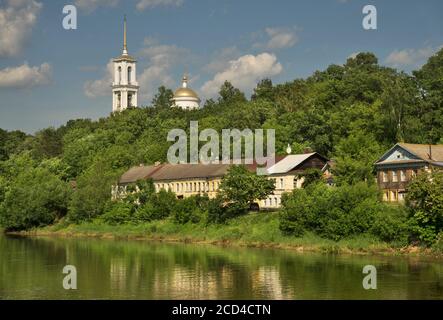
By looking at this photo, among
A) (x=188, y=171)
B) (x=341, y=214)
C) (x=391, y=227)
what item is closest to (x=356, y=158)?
(x=341, y=214)

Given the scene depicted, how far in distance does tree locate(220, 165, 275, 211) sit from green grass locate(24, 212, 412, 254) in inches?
68.1

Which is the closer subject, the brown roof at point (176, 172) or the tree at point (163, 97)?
the brown roof at point (176, 172)

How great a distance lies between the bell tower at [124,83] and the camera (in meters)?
167

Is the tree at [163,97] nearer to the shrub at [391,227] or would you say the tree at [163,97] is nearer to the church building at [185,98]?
the church building at [185,98]

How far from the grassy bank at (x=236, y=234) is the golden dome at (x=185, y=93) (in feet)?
216

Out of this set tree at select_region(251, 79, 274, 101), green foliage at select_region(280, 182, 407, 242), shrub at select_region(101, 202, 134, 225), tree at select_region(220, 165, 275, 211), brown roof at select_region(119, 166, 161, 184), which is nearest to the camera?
green foliage at select_region(280, 182, 407, 242)

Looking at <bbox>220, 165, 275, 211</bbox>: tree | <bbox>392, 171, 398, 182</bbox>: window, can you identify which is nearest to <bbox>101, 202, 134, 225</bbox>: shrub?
<bbox>220, 165, 275, 211</bbox>: tree

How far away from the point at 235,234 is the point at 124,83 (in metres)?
106

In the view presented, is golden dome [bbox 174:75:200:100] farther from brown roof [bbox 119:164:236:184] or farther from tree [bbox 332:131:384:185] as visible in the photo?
tree [bbox 332:131:384:185]

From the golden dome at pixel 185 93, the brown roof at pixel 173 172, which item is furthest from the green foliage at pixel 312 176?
the golden dome at pixel 185 93

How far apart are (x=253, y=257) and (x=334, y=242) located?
7106 millimetres

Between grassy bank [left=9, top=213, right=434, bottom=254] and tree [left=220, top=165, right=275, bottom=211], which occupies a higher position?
tree [left=220, top=165, right=275, bottom=211]

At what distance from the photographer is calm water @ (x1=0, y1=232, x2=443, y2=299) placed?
37.6 m
